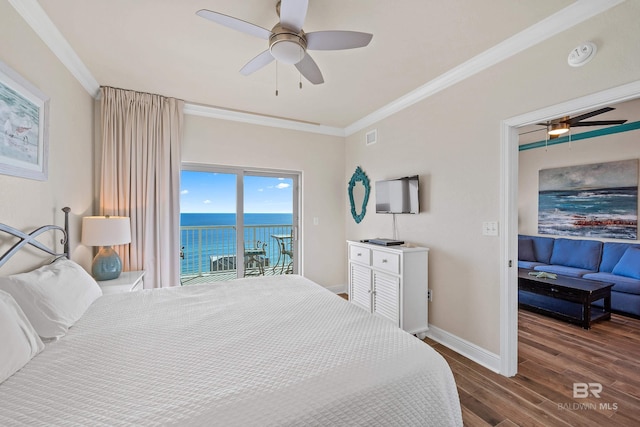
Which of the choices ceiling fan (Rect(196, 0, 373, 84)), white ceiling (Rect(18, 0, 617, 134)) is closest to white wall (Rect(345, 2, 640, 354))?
white ceiling (Rect(18, 0, 617, 134))

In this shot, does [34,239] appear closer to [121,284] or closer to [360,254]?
[121,284]

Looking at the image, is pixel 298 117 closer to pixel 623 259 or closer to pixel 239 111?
pixel 239 111

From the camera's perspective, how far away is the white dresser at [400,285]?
8.87 ft

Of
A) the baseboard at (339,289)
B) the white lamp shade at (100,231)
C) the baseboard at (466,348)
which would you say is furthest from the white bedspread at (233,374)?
the baseboard at (339,289)

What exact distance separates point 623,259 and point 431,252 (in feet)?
Answer: 9.09

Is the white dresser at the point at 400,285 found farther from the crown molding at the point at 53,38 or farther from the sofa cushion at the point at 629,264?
the crown molding at the point at 53,38

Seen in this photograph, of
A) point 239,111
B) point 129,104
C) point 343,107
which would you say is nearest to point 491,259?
point 343,107

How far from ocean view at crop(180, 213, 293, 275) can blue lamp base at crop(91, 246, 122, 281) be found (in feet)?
3.47

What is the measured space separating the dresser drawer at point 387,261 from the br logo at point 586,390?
1485mm

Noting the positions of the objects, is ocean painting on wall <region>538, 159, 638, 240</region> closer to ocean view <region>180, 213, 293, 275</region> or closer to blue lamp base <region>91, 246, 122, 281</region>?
ocean view <region>180, 213, 293, 275</region>

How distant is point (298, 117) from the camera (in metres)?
3.81

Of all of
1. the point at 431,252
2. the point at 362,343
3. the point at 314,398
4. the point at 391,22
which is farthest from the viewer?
the point at 431,252

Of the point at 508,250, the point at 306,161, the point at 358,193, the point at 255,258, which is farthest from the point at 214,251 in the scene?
the point at 508,250

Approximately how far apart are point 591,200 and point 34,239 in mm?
6357
